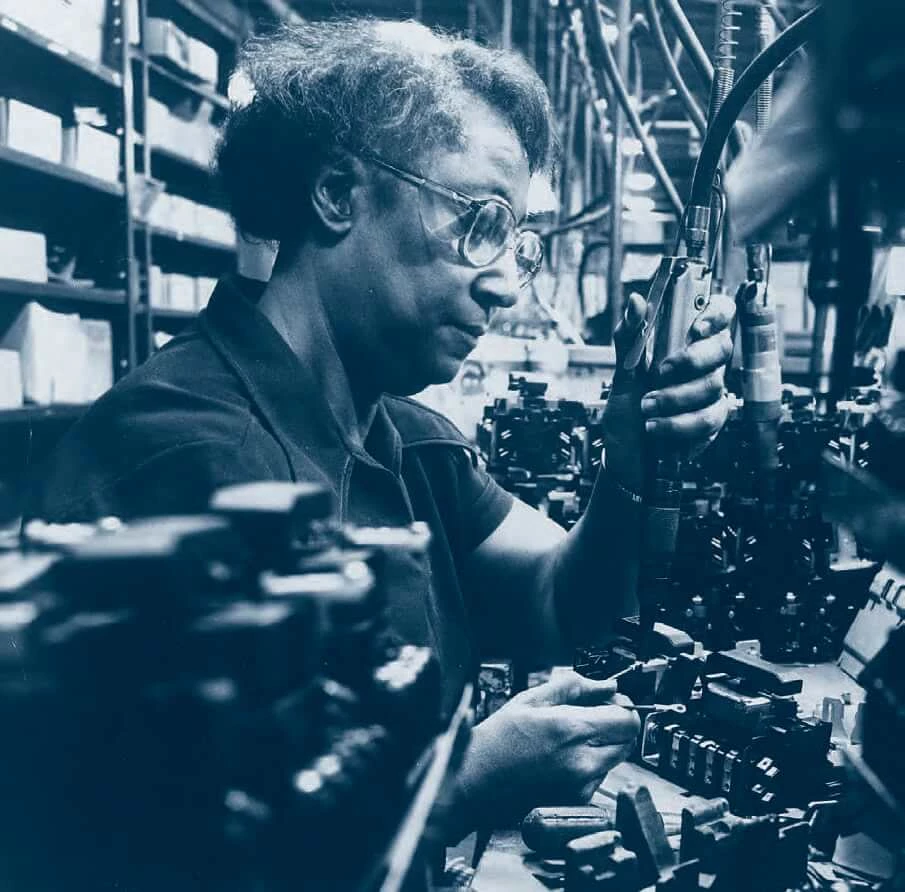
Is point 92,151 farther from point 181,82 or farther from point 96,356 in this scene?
point 181,82

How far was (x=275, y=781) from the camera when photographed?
1.66ft

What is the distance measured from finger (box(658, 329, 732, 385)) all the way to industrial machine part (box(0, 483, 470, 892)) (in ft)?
1.19

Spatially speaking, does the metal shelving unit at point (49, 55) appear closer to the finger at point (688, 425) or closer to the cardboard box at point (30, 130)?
the cardboard box at point (30, 130)

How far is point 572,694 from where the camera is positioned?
922 millimetres

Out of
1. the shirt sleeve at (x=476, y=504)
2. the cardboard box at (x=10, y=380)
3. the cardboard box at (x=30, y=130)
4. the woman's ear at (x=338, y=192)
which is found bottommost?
the shirt sleeve at (x=476, y=504)

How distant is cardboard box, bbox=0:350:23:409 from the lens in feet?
8.99

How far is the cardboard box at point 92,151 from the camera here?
3219mm

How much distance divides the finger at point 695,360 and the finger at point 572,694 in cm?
29

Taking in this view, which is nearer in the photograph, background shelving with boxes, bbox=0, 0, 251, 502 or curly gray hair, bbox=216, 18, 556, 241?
curly gray hair, bbox=216, 18, 556, 241

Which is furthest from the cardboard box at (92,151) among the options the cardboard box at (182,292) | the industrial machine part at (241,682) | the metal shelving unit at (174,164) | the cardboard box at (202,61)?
the industrial machine part at (241,682)

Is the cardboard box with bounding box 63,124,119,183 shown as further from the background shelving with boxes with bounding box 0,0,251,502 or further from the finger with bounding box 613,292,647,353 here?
the finger with bounding box 613,292,647,353

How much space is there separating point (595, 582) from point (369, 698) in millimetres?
828

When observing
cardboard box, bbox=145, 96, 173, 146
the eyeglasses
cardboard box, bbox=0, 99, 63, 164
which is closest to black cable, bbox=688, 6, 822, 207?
the eyeglasses

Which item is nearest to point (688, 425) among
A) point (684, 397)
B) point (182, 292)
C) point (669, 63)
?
point (684, 397)
